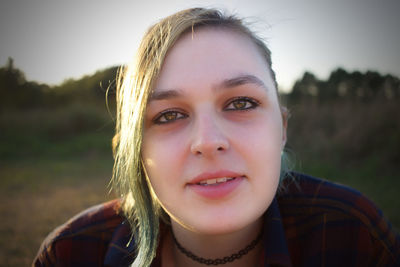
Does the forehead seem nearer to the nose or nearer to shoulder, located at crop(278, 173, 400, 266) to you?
the nose

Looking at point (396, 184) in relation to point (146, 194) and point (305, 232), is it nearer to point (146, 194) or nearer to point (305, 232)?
point (305, 232)

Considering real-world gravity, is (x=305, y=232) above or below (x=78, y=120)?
above

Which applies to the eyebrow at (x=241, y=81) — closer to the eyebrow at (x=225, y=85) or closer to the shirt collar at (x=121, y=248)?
the eyebrow at (x=225, y=85)

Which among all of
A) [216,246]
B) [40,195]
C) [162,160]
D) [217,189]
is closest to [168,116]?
[162,160]

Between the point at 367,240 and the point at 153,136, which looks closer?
the point at 153,136

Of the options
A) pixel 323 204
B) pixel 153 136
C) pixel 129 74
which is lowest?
pixel 323 204

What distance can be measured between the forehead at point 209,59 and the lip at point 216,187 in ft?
1.39

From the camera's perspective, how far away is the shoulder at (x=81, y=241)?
5.42ft

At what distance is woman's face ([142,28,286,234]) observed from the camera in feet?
3.88

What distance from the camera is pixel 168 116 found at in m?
1.38

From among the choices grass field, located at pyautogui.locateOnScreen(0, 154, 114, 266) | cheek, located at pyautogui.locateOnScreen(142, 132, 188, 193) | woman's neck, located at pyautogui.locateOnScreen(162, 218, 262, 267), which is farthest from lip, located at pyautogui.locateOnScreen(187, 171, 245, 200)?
grass field, located at pyautogui.locateOnScreen(0, 154, 114, 266)

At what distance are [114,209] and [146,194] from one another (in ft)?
1.40

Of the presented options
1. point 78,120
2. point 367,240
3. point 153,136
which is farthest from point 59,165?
point 367,240

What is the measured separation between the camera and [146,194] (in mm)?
1555
